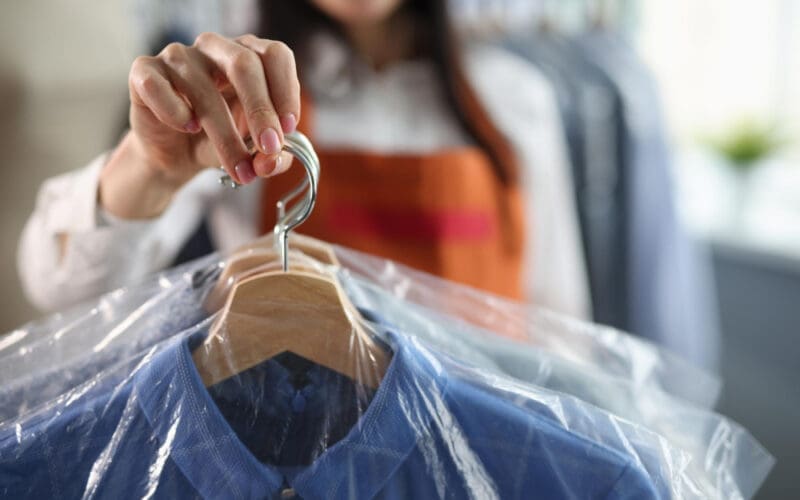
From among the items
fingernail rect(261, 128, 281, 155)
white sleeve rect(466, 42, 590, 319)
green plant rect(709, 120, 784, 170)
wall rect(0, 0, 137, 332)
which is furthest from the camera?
green plant rect(709, 120, 784, 170)

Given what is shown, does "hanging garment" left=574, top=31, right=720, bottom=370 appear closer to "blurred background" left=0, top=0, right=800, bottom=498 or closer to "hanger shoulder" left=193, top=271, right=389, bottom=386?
"blurred background" left=0, top=0, right=800, bottom=498

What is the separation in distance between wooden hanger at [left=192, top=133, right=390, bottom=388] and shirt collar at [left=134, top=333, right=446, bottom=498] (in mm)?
15

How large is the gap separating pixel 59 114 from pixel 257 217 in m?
0.27

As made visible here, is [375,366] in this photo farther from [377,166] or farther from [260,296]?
[377,166]

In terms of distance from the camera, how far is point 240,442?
39 cm

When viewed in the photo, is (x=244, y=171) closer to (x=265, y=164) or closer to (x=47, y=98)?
(x=265, y=164)

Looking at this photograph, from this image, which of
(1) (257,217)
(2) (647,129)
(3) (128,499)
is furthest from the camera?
(2) (647,129)

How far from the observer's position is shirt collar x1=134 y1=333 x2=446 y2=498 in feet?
1.25

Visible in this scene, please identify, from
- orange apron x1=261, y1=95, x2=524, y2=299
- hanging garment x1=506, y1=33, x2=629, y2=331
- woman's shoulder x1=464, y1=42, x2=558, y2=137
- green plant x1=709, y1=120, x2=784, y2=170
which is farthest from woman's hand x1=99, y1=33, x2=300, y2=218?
green plant x1=709, y1=120, x2=784, y2=170

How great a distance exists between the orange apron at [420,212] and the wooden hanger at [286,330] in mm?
433

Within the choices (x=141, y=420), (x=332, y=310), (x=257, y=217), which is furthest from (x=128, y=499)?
(x=257, y=217)

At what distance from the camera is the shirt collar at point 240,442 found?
1.25 ft

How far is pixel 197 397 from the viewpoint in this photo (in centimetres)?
39

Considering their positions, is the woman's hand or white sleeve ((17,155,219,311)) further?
white sleeve ((17,155,219,311))
